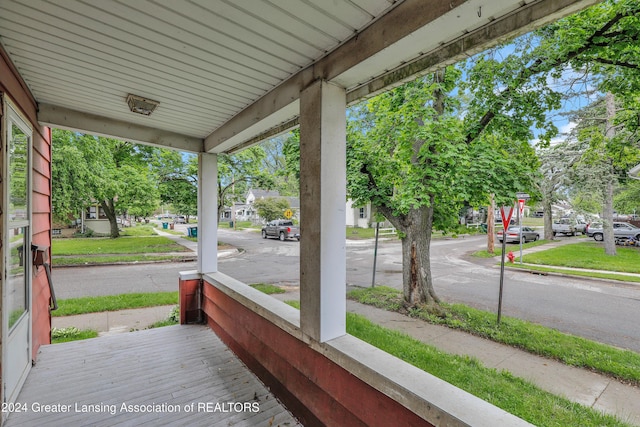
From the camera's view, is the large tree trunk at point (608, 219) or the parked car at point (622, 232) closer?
the large tree trunk at point (608, 219)

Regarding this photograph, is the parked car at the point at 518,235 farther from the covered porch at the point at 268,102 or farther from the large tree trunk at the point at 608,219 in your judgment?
the covered porch at the point at 268,102

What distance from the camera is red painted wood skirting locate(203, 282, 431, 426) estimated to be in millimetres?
1456

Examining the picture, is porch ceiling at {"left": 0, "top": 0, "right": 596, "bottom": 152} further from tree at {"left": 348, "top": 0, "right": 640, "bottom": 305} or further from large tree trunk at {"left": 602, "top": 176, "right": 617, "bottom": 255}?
large tree trunk at {"left": 602, "top": 176, "right": 617, "bottom": 255}

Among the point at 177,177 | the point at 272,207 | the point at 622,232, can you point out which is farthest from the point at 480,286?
the point at 272,207

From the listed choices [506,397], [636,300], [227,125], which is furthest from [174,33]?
[636,300]

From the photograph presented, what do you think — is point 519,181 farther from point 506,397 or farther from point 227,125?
point 227,125

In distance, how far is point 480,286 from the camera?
23.3ft

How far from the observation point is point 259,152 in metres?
13.5

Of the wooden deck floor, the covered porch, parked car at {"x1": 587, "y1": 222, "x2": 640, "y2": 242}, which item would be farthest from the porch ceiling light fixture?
parked car at {"x1": 587, "y1": 222, "x2": 640, "y2": 242}

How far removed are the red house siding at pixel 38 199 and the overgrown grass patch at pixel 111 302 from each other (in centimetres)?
170

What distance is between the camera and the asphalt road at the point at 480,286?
480 cm

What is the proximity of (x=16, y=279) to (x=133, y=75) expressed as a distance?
177cm

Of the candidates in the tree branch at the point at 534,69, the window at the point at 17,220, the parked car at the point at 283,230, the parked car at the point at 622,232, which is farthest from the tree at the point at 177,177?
the parked car at the point at 622,232

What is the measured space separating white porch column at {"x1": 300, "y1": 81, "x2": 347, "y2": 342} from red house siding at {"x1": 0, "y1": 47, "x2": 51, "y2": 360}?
2031 mm
